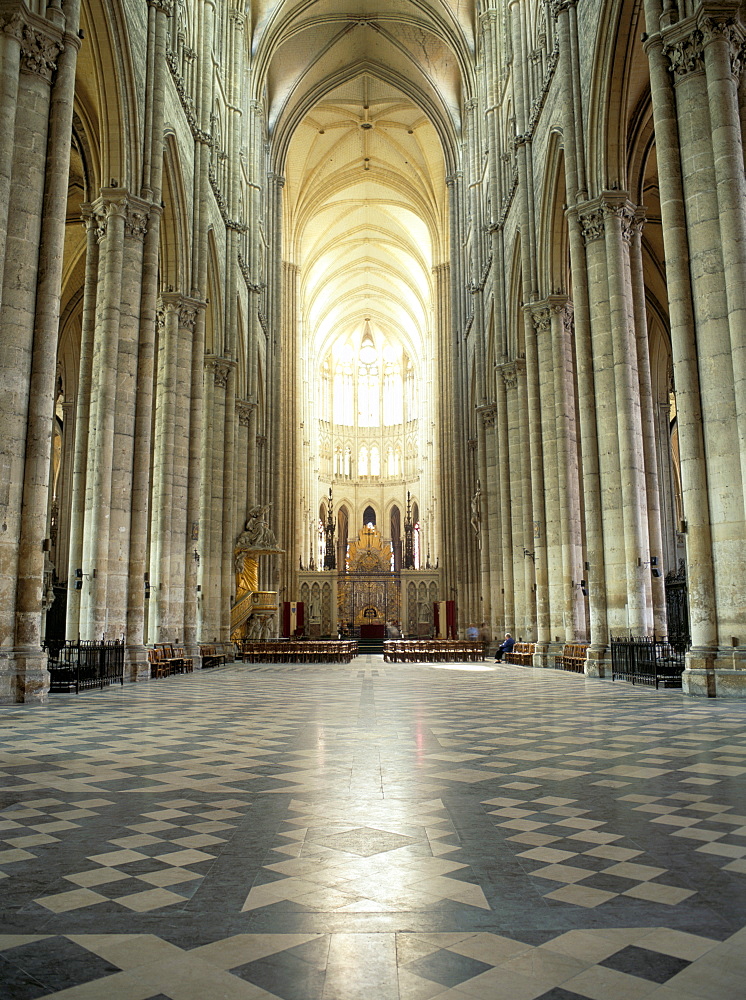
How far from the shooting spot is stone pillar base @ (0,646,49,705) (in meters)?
10.7

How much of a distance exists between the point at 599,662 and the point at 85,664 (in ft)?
32.8

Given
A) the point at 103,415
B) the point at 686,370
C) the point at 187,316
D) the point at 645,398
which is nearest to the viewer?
the point at 686,370

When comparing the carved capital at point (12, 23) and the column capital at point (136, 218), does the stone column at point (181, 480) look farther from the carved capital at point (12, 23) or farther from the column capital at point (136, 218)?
the carved capital at point (12, 23)

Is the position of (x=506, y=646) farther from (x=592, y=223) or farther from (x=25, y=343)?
(x=25, y=343)

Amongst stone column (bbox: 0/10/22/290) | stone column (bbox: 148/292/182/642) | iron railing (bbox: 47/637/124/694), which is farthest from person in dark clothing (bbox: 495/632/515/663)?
stone column (bbox: 0/10/22/290)

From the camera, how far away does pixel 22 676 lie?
35.6ft

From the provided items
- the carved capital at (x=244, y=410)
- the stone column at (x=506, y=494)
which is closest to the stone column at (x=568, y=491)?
the stone column at (x=506, y=494)

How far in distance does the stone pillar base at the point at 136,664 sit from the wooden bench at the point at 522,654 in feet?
35.0

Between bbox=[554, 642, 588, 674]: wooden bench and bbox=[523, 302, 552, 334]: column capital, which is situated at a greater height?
bbox=[523, 302, 552, 334]: column capital

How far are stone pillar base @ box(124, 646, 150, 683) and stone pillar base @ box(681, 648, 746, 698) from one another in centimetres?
1051

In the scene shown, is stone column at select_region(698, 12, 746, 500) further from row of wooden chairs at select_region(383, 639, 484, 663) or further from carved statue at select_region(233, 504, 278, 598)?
carved statue at select_region(233, 504, 278, 598)

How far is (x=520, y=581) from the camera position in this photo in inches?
1030

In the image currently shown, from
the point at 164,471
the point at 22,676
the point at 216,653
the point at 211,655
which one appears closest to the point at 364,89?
the point at 164,471

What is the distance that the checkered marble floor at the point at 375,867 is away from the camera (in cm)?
242
